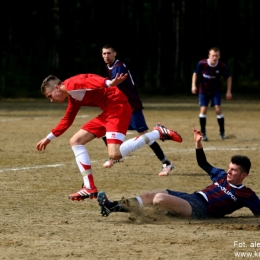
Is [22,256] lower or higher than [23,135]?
higher

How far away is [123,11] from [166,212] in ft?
164

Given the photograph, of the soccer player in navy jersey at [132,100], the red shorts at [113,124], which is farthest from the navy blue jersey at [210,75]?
the red shorts at [113,124]

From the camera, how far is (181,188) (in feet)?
41.4

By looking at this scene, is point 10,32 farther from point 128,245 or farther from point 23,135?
point 128,245

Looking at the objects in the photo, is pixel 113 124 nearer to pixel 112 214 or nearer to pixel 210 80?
A: pixel 112 214

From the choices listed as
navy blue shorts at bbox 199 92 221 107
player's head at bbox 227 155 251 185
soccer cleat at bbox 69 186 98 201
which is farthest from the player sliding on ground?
navy blue shorts at bbox 199 92 221 107

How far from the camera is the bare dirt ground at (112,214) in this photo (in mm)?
8148

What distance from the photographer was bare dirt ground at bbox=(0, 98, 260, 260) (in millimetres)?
8148

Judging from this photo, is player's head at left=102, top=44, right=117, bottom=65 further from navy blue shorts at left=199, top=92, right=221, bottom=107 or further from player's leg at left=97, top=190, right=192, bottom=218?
navy blue shorts at left=199, top=92, right=221, bottom=107

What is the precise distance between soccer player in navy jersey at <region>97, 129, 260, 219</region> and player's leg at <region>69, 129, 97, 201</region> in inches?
46.2

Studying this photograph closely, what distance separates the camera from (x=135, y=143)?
1174 cm

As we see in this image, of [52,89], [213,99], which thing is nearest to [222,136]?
[213,99]

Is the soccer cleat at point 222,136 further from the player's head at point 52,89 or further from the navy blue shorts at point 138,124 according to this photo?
the player's head at point 52,89

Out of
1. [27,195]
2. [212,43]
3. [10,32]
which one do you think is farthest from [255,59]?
[27,195]
